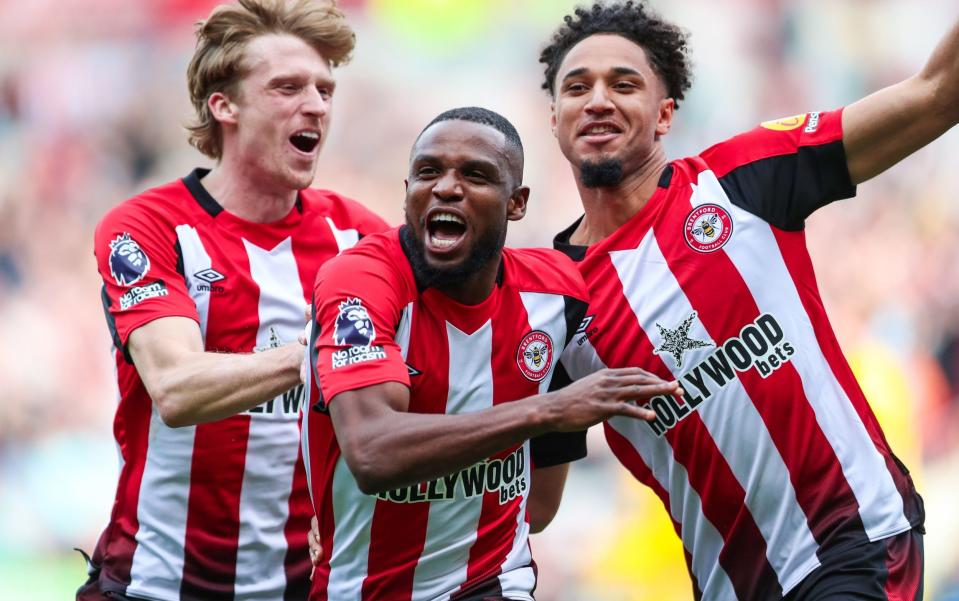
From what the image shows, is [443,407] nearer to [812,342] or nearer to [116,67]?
[812,342]

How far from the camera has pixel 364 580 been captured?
3824 millimetres

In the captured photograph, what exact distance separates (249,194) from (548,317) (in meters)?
1.53

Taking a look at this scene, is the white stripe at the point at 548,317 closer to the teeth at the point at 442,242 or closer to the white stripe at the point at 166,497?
the teeth at the point at 442,242

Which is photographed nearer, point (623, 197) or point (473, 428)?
point (473, 428)

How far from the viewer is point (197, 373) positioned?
4289 millimetres

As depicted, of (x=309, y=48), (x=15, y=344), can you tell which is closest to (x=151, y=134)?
(x=15, y=344)

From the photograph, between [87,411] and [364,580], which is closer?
[364,580]

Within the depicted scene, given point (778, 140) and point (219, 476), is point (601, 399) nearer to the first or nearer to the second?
point (778, 140)

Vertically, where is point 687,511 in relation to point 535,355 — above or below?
below

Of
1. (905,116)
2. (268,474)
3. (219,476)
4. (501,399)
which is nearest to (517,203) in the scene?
(501,399)

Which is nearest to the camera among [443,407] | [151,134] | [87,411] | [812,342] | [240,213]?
[443,407]

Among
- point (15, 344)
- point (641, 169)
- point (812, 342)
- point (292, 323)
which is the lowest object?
point (812, 342)

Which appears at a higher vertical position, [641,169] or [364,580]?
[641,169]

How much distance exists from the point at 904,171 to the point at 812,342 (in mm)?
5552
